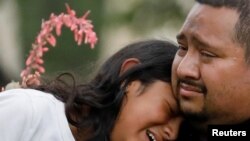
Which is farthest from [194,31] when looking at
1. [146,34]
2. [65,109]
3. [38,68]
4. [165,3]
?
[165,3]

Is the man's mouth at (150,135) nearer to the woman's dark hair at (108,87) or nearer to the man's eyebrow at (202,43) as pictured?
the woman's dark hair at (108,87)

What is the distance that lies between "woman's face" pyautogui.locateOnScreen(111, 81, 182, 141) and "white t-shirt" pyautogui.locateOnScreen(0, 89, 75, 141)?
229 mm

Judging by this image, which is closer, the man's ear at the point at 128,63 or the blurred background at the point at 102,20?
the man's ear at the point at 128,63

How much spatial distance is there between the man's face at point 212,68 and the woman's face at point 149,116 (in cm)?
11

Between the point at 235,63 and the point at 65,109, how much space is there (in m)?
0.75

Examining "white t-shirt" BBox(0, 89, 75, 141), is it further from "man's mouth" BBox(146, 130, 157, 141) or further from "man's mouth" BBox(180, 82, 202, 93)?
"man's mouth" BBox(180, 82, 202, 93)

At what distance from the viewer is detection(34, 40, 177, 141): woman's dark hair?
15.7 feet

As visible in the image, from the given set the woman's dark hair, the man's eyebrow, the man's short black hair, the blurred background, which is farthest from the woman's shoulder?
the blurred background

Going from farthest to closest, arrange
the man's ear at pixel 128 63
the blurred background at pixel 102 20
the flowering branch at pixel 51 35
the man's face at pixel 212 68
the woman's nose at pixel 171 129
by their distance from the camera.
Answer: the blurred background at pixel 102 20 → the flowering branch at pixel 51 35 → the man's ear at pixel 128 63 → the woman's nose at pixel 171 129 → the man's face at pixel 212 68

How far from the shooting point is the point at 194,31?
457 centimetres

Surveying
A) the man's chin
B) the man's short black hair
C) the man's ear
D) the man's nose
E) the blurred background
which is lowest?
the blurred background

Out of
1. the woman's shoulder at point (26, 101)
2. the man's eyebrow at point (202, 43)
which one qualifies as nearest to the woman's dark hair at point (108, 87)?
the woman's shoulder at point (26, 101)

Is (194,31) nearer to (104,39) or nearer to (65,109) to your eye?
(65,109)

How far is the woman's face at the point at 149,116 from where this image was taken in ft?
15.4
